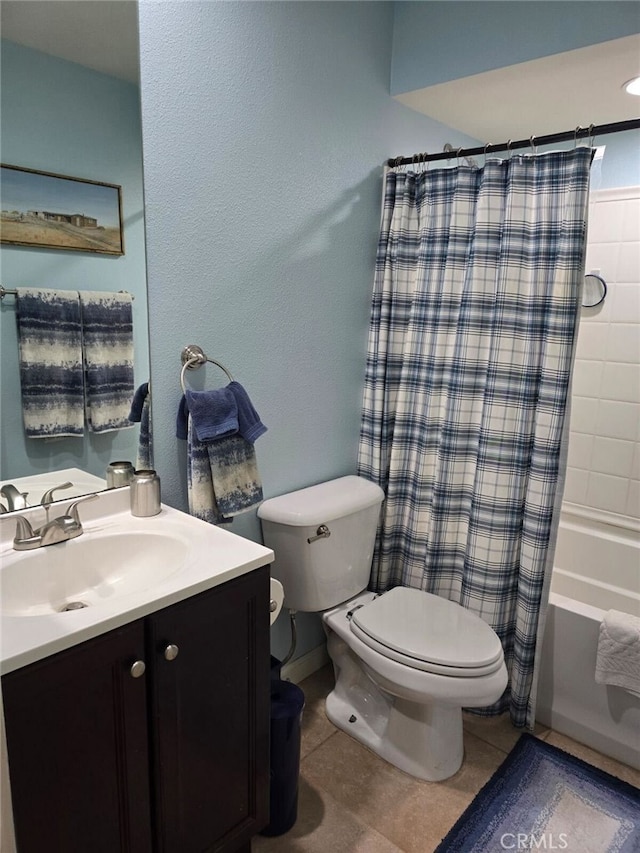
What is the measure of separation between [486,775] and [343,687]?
1.74 feet

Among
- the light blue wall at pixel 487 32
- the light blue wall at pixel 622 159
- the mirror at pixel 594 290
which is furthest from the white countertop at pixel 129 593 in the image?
the light blue wall at pixel 622 159

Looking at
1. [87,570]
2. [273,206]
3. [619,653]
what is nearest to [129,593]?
[87,570]

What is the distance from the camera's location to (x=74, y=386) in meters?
1.36

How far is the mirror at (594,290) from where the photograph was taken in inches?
101

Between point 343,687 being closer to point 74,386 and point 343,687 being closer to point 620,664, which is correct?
point 620,664

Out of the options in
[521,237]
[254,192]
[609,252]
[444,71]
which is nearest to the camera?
[254,192]

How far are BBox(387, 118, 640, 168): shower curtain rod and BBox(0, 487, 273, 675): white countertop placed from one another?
1442 millimetres

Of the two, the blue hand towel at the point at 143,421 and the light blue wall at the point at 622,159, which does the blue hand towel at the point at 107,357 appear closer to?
the blue hand towel at the point at 143,421

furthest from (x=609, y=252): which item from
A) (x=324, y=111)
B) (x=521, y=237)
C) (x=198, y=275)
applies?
(x=198, y=275)

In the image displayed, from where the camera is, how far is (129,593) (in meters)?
1.29

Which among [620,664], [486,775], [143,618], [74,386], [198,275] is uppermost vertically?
[198,275]

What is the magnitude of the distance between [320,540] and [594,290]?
1734mm

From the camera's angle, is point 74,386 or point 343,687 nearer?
point 74,386

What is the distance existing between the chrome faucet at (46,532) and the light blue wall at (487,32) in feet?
5.96
